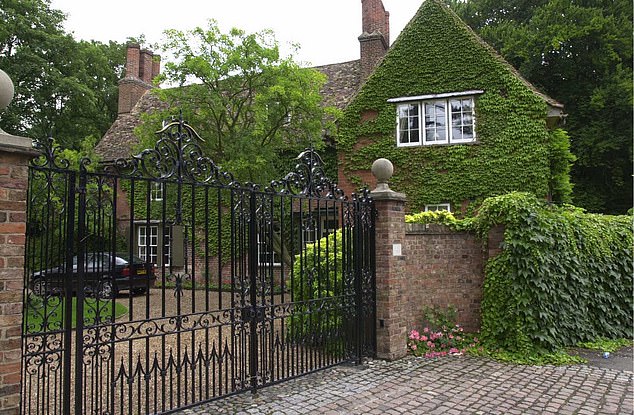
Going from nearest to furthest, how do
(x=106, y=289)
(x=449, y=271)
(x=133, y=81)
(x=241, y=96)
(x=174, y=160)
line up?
1. (x=106, y=289)
2. (x=174, y=160)
3. (x=449, y=271)
4. (x=241, y=96)
5. (x=133, y=81)

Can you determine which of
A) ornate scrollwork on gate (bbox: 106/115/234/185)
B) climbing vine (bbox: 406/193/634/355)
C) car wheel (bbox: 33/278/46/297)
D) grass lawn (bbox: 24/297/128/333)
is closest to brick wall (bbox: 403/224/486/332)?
climbing vine (bbox: 406/193/634/355)

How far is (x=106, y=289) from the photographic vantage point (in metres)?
4.52

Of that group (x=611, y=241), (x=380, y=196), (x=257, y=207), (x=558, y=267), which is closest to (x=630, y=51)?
(x=611, y=241)

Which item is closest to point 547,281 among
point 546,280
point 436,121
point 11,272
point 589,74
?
point 546,280

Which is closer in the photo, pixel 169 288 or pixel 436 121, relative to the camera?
pixel 169 288

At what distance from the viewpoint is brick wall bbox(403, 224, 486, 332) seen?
25.2 feet

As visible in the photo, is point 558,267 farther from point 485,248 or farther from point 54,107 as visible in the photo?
point 54,107

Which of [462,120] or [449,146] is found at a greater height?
[462,120]

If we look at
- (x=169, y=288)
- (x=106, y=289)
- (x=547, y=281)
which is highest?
(x=106, y=289)

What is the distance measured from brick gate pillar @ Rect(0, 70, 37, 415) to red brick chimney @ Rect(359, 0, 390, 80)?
15.8 m

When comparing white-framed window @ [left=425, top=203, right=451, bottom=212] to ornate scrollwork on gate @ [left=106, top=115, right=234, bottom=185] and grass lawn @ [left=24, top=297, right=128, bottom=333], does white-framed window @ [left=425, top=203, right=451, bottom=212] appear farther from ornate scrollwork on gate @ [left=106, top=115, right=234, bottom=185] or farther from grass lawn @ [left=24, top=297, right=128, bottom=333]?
grass lawn @ [left=24, top=297, right=128, bottom=333]

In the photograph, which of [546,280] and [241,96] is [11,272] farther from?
[241,96]

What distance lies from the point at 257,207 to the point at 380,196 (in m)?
2.09

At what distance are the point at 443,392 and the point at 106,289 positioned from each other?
3.84 metres
